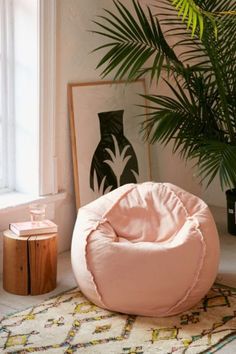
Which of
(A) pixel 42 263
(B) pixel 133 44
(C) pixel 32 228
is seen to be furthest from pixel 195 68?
(A) pixel 42 263

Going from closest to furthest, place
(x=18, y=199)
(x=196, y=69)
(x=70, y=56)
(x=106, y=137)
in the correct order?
(x=18, y=199)
(x=70, y=56)
(x=196, y=69)
(x=106, y=137)

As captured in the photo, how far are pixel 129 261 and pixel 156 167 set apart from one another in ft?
6.06

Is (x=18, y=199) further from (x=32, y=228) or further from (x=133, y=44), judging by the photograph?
(x=133, y=44)

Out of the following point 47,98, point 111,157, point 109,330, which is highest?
point 47,98

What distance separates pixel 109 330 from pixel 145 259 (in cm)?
37

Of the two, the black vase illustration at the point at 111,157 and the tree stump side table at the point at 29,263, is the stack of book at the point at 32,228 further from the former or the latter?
the black vase illustration at the point at 111,157

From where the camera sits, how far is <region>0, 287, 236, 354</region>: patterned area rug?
2926mm

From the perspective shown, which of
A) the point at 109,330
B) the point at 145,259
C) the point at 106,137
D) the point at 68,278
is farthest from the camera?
the point at 106,137

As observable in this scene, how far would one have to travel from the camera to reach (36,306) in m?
3.38

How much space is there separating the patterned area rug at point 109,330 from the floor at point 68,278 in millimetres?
84

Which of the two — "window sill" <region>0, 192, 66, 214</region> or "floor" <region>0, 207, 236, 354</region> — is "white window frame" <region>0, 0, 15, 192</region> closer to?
"window sill" <region>0, 192, 66, 214</region>

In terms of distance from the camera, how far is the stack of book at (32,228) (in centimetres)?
355

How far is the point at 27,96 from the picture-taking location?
3.97m

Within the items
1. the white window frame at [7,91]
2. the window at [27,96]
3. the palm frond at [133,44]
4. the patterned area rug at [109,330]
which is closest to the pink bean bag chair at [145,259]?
the patterned area rug at [109,330]
